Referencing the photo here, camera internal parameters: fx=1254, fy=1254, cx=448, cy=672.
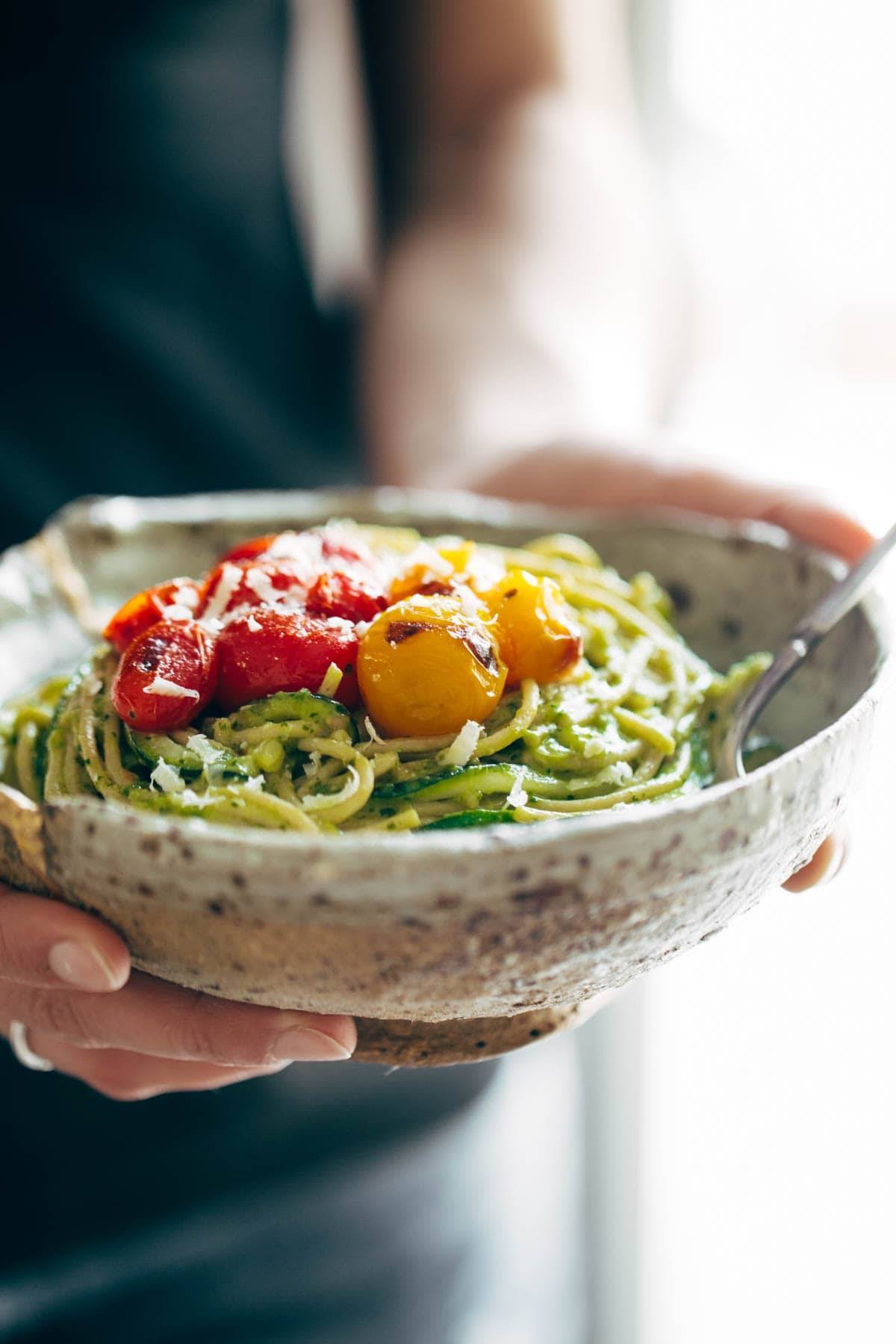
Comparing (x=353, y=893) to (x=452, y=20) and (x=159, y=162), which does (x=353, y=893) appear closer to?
(x=159, y=162)

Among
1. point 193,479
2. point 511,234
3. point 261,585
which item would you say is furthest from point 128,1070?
point 511,234

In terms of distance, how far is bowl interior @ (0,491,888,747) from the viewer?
1.87 metres

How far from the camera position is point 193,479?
2809 millimetres

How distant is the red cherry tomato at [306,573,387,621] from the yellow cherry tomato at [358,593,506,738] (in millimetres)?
87

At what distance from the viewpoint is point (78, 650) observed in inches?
78.1

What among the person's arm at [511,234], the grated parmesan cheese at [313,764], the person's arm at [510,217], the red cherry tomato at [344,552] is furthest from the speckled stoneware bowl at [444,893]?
the person's arm at [510,217]

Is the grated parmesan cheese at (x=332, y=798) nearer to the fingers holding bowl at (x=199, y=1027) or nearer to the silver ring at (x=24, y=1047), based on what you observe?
the fingers holding bowl at (x=199, y=1027)

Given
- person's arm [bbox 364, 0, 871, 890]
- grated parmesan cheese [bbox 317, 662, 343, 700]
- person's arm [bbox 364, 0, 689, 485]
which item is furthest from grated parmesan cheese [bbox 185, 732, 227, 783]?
person's arm [bbox 364, 0, 689, 485]

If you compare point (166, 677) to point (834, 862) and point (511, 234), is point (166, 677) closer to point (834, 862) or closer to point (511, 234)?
point (834, 862)

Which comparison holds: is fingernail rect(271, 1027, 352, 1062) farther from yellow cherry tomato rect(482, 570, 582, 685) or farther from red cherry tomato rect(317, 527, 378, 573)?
red cherry tomato rect(317, 527, 378, 573)

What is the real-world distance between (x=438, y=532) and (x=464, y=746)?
2.78ft

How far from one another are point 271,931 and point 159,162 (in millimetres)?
2167

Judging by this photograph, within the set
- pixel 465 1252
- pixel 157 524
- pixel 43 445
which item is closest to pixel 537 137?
pixel 43 445

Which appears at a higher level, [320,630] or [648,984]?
[320,630]
